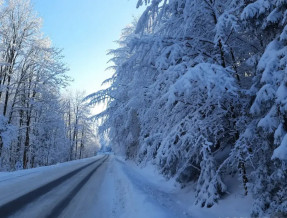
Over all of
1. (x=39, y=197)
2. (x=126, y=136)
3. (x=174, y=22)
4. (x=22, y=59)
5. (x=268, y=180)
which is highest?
(x=22, y=59)

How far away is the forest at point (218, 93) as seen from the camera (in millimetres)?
4305

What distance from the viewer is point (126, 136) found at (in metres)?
19.7

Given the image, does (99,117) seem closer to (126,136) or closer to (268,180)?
(126,136)

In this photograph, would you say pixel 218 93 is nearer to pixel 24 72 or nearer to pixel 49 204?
pixel 49 204

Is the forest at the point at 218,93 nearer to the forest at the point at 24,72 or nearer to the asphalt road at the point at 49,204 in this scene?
the asphalt road at the point at 49,204

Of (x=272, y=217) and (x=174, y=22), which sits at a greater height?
(x=174, y=22)

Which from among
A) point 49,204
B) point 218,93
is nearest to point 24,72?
point 49,204

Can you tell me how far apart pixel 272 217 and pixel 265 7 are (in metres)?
4.12

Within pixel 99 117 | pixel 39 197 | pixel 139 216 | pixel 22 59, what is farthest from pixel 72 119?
pixel 139 216

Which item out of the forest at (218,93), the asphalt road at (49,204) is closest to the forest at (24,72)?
the asphalt road at (49,204)

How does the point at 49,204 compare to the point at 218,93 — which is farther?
the point at 49,204

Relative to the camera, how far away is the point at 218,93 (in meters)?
4.85

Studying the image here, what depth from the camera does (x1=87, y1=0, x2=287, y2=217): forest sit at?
430 centimetres

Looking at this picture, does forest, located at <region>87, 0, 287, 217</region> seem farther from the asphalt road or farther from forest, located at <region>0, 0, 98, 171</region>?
forest, located at <region>0, 0, 98, 171</region>
